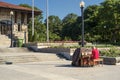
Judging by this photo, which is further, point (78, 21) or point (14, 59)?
point (78, 21)

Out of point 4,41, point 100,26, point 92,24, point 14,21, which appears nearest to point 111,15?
point 100,26

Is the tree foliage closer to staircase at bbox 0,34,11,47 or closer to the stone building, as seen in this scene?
the stone building

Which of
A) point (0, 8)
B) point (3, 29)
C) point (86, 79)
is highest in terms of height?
point (0, 8)

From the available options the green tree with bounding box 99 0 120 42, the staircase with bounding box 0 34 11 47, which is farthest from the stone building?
the green tree with bounding box 99 0 120 42

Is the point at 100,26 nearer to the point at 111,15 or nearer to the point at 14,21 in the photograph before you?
the point at 111,15

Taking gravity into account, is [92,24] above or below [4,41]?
above

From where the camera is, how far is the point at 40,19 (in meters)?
75.4

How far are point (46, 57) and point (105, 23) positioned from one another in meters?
26.3

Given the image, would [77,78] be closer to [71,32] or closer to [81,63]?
[81,63]

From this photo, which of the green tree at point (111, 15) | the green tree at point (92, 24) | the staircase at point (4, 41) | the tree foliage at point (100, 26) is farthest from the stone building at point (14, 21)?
the green tree at point (92, 24)

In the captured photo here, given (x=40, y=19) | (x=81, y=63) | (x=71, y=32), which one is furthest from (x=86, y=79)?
(x=40, y=19)

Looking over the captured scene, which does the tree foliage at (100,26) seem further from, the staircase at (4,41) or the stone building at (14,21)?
the staircase at (4,41)

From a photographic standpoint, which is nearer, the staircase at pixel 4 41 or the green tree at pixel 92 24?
the staircase at pixel 4 41

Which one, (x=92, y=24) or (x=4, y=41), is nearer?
(x=4, y=41)
